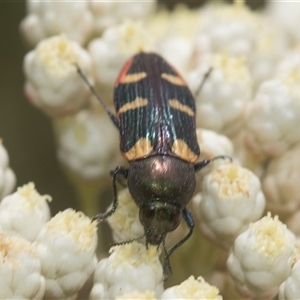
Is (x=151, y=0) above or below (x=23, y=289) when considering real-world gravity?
above

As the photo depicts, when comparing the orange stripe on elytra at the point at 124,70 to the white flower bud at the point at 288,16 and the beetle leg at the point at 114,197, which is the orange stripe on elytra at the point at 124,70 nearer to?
the beetle leg at the point at 114,197

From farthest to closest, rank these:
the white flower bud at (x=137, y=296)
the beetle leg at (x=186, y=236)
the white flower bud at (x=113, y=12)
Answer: the white flower bud at (x=113, y=12), the beetle leg at (x=186, y=236), the white flower bud at (x=137, y=296)

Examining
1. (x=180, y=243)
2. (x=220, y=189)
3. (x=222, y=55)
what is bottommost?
(x=180, y=243)

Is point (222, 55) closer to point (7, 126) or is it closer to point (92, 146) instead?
point (92, 146)

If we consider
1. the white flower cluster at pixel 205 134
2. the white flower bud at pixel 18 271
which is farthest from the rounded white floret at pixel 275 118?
the white flower bud at pixel 18 271

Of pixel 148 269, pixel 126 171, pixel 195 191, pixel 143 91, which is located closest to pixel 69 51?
pixel 143 91

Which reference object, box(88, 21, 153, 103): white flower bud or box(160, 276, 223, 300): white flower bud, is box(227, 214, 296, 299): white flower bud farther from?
box(88, 21, 153, 103): white flower bud
